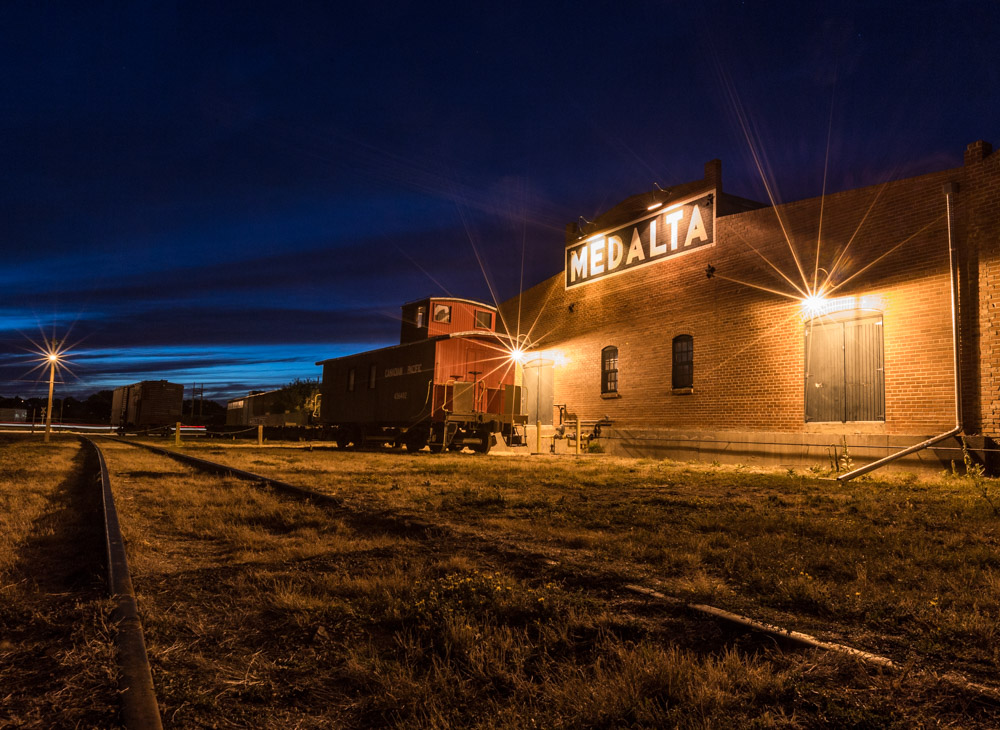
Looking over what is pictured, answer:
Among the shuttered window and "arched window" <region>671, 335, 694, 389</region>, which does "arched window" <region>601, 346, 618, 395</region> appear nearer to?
"arched window" <region>671, 335, 694, 389</region>

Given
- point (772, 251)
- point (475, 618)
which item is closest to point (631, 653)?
point (475, 618)

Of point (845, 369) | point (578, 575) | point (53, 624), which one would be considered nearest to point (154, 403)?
point (845, 369)

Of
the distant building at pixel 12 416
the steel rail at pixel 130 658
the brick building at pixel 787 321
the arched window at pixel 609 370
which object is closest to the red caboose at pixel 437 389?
the brick building at pixel 787 321

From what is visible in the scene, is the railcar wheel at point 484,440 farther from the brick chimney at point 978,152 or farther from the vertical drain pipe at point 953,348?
the brick chimney at point 978,152

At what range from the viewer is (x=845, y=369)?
503 inches

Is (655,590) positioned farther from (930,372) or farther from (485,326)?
(485,326)

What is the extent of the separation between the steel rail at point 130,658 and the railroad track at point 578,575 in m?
2.36

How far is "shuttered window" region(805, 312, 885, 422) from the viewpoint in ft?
40.2

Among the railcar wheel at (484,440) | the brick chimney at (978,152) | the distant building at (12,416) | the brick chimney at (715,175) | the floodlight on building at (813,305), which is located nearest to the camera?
the brick chimney at (978,152)

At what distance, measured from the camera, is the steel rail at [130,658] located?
1.94 metres

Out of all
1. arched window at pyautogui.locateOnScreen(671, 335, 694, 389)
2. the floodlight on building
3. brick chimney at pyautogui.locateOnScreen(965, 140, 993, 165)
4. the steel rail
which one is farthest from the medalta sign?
the steel rail

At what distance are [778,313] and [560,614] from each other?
12664 mm

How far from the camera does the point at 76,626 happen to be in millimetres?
3109

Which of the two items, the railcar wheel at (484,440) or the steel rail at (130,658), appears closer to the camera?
the steel rail at (130,658)
